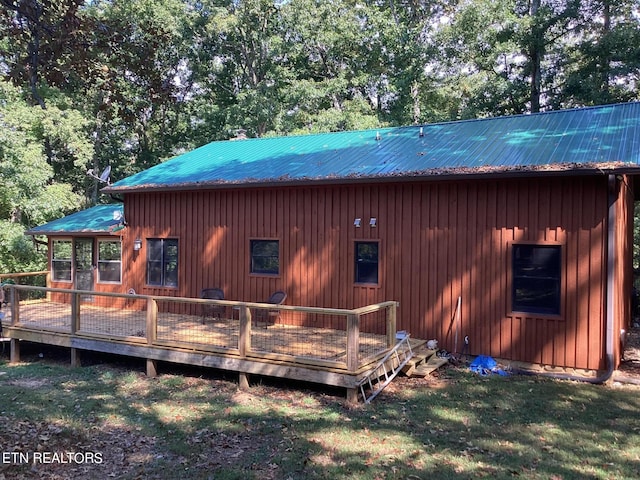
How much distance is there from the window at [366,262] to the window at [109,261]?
6.46 m

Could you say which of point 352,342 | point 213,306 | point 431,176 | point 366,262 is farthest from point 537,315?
point 213,306

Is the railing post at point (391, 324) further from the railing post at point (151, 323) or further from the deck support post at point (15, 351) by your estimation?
the deck support post at point (15, 351)

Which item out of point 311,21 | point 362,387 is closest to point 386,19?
point 311,21

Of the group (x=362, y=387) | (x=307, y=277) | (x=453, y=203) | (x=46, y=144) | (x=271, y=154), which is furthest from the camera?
(x=46, y=144)

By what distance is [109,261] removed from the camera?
12703 mm

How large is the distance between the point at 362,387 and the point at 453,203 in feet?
12.0

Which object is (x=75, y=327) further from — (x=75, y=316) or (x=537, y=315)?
(x=537, y=315)

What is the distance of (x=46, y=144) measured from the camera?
21375mm

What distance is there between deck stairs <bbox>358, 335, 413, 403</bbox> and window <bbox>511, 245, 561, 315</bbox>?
1.97 m

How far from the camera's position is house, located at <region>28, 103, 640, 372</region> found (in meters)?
7.61

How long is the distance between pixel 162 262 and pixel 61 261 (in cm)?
362

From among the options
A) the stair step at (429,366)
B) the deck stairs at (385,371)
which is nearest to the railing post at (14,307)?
the deck stairs at (385,371)

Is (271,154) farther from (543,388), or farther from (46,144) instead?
(46,144)

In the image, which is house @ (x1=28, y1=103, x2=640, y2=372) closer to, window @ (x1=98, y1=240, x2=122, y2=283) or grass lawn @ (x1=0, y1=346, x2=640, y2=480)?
window @ (x1=98, y1=240, x2=122, y2=283)
